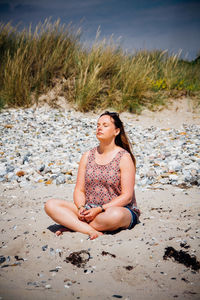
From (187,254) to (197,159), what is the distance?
284cm

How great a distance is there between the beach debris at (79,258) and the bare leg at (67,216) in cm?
34

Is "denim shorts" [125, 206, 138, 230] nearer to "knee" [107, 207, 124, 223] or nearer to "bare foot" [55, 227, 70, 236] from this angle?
"knee" [107, 207, 124, 223]

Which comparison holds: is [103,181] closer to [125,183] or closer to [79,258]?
[125,183]

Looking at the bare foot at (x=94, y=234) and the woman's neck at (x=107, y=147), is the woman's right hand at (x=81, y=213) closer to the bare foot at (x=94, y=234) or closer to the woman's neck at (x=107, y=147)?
the bare foot at (x=94, y=234)

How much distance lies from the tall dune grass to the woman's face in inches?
221

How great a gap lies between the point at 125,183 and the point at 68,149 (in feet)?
10.2

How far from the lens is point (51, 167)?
14.7 ft

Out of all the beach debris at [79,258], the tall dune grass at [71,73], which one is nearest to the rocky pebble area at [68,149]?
the tall dune grass at [71,73]

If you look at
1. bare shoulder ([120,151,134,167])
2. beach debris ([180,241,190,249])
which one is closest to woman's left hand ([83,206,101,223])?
bare shoulder ([120,151,134,167])

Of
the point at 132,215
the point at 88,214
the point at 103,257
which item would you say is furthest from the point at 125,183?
the point at 103,257

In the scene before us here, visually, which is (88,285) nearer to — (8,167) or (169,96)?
(8,167)

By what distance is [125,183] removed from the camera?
8.09 feet

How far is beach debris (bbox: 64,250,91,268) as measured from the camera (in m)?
1.98

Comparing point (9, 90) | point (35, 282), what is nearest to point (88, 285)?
point (35, 282)
